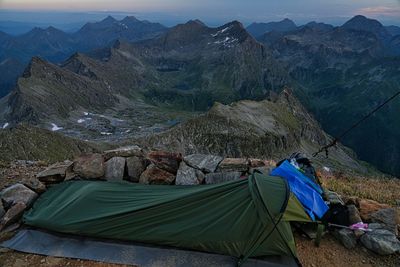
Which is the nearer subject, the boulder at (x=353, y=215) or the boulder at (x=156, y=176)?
the boulder at (x=353, y=215)

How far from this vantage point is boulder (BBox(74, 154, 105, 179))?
15523 millimetres

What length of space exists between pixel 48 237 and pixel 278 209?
7294 millimetres

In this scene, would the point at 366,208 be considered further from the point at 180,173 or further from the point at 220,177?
the point at 180,173

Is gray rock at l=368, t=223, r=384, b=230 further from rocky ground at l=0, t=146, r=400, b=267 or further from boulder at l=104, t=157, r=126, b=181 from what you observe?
boulder at l=104, t=157, r=126, b=181

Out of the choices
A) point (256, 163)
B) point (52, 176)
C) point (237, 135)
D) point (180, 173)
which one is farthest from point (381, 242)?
point (237, 135)

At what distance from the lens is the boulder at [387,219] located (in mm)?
11852

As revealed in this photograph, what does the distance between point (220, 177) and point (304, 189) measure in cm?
315

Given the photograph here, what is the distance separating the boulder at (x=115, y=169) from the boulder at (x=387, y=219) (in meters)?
9.31

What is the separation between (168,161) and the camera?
15469mm

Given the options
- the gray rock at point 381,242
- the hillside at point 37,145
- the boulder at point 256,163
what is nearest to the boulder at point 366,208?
the gray rock at point 381,242

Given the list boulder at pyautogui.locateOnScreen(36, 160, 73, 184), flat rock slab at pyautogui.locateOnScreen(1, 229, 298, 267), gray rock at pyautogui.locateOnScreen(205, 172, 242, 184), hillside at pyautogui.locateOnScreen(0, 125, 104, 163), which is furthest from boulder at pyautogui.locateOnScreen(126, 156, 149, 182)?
hillside at pyautogui.locateOnScreen(0, 125, 104, 163)

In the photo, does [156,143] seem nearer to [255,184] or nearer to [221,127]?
[221,127]

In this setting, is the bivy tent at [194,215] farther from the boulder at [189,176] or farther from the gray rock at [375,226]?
the gray rock at [375,226]

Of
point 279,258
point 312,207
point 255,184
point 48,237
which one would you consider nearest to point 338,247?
point 312,207
